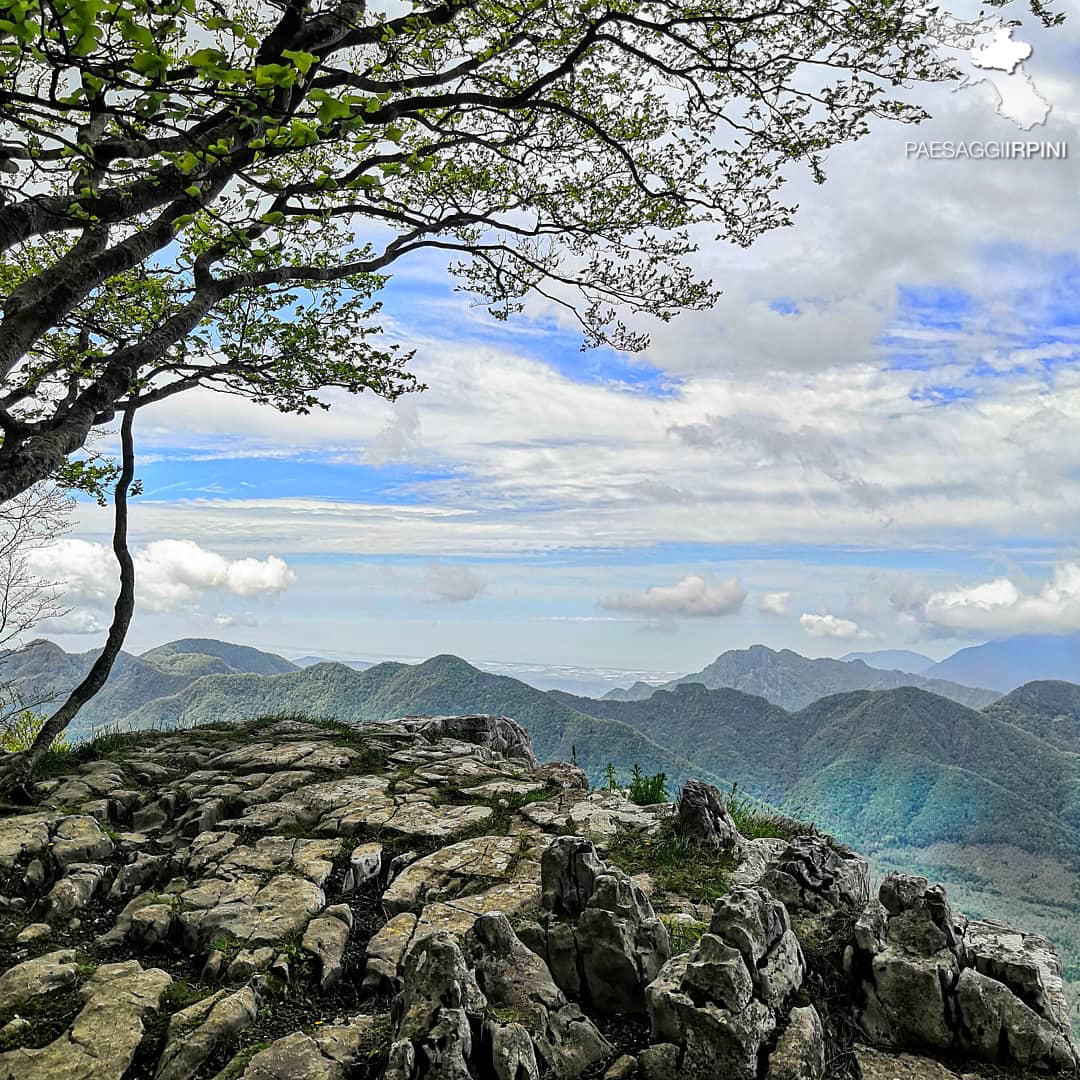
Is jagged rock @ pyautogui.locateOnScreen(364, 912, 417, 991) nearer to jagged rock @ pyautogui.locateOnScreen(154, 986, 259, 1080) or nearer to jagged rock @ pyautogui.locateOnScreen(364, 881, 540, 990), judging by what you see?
jagged rock @ pyautogui.locateOnScreen(364, 881, 540, 990)

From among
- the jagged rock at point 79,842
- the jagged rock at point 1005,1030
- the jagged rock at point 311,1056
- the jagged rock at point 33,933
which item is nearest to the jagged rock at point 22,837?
the jagged rock at point 79,842

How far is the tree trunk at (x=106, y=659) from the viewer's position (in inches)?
521

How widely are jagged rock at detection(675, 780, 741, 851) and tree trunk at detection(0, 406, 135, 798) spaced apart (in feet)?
38.1

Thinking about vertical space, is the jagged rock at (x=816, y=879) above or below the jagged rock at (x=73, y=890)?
above

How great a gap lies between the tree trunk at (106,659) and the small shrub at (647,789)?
35.2ft

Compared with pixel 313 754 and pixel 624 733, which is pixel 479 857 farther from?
pixel 624 733

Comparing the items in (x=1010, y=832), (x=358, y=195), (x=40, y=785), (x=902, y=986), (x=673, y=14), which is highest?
(x=673, y=14)

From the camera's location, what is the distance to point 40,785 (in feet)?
45.3

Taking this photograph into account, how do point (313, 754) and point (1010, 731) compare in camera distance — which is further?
point (1010, 731)

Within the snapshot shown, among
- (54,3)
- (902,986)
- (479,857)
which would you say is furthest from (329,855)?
(54,3)

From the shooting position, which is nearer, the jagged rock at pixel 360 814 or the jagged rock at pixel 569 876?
the jagged rock at pixel 569 876

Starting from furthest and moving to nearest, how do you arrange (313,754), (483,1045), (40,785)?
1. (313,754)
2. (40,785)
3. (483,1045)

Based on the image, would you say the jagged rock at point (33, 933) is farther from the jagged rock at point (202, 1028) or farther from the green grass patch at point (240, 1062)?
the green grass patch at point (240, 1062)

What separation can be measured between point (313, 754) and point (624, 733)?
137 metres
